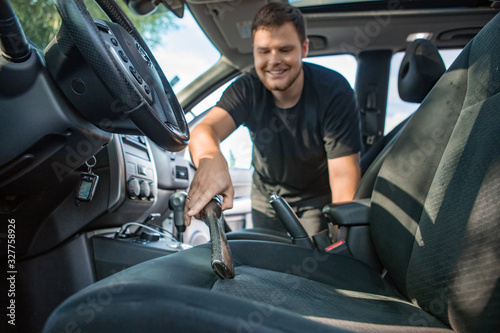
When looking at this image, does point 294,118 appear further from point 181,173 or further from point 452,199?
point 452,199

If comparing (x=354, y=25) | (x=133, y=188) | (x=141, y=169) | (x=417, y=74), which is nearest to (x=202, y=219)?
(x=133, y=188)

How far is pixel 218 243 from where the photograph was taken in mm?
621

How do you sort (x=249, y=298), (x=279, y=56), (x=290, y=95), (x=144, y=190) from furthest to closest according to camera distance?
1. (x=290, y=95)
2. (x=279, y=56)
3. (x=144, y=190)
4. (x=249, y=298)

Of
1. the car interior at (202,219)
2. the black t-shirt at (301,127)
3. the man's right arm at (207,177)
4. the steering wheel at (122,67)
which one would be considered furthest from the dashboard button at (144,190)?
the steering wheel at (122,67)

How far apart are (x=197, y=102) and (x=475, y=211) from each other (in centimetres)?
162

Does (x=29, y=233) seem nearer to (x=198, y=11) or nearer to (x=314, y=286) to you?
(x=314, y=286)

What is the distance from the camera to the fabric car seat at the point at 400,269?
376 mm

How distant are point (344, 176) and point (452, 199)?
34.9 inches

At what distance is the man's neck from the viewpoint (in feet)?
5.25

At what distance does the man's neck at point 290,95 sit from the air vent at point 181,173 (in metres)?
0.71

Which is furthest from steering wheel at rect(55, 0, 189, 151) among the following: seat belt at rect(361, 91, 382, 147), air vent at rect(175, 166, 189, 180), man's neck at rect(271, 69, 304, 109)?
seat belt at rect(361, 91, 382, 147)

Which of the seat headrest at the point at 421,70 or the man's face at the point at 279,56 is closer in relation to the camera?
the seat headrest at the point at 421,70

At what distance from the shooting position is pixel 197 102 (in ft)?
6.50

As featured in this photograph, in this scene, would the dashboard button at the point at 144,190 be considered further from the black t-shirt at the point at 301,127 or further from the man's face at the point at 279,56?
the man's face at the point at 279,56
